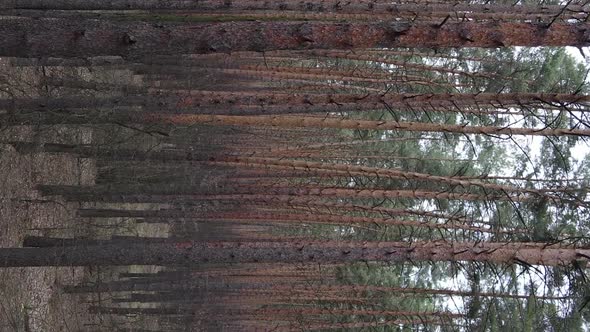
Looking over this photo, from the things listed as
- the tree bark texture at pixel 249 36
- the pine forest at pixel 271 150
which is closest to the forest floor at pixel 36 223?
the pine forest at pixel 271 150

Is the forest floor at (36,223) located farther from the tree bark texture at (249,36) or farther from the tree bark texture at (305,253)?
the tree bark texture at (249,36)

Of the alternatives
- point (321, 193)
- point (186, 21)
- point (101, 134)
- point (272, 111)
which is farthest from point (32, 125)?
point (321, 193)

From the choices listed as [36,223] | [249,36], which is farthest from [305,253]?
[36,223]

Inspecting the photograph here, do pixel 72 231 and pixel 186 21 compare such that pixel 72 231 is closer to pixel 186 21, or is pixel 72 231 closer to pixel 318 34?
pixel 186 21

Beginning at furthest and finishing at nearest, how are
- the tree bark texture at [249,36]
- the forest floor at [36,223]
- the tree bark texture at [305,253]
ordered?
the forest floor at [36,223]
the tree bark texture at [305,253]
the tree bark texture at [249,36]

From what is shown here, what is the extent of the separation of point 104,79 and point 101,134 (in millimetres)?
1612

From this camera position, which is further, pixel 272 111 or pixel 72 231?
pixel 72 231

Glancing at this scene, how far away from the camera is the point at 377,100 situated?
24.3 ft

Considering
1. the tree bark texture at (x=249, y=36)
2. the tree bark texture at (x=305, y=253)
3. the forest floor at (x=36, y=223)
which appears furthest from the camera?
the forest floor at (x=36, y=223)

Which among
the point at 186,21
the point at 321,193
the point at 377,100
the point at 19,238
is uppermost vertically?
the point at 186,21

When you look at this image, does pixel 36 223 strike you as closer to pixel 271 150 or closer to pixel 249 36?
pixel 271 150

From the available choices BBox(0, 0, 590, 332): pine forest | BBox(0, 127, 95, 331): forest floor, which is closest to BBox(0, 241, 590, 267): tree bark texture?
BBox(0, 0, 590, 332): pine forest

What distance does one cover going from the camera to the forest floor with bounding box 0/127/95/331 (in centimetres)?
966

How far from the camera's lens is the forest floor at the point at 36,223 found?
9656 mm
